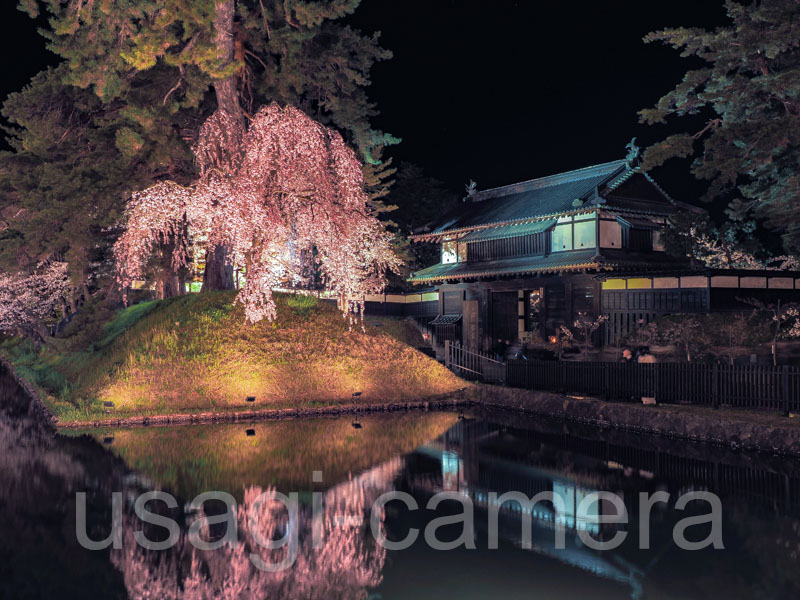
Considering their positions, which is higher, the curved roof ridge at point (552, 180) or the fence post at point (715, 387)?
the curved roof ridge at point (552, 180)

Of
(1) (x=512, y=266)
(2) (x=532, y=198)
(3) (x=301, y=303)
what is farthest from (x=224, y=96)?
(2) (x=532, y=198)

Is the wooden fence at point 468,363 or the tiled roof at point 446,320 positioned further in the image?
the tiled roof at point 446,320

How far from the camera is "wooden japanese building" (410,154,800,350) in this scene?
2473 cm

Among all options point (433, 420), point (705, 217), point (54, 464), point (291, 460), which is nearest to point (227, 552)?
point (291, 460)

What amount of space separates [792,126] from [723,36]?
9.94ft

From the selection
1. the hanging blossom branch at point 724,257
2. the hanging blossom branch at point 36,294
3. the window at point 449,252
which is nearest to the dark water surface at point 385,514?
the hanging blossom branch at point 724,257

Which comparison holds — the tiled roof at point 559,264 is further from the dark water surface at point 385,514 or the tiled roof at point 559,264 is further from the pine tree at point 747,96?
the dark water surface at point 385,514

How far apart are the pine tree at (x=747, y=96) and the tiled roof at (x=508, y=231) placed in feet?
34.8

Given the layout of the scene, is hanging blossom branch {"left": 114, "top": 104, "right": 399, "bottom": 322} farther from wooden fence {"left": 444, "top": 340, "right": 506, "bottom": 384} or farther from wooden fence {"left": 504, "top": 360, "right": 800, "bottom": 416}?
wooden fence {"left": 504, "top": 360, "right": 800, "bottom": 416}

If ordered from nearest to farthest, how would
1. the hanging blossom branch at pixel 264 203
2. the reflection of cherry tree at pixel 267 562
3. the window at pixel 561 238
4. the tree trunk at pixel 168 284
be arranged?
the reflection of cherry tree at pixel 267 562 < the hanging blossom branch at pixel 264 203 < the tree trunk at pixel 168 284 < the window at pixel 561 238

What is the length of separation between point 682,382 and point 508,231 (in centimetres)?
1675

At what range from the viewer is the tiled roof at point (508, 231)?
99.2 feet

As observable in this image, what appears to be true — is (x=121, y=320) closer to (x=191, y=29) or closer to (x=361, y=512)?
(x=191, y=29)

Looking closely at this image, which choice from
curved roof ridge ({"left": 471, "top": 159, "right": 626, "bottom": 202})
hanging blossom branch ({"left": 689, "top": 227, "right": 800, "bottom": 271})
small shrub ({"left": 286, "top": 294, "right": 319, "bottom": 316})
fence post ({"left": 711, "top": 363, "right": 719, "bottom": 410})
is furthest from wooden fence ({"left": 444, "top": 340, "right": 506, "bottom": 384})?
curved roof ridge ({"left": 471, "top": 159, "right": 626, "bottom": 202})
